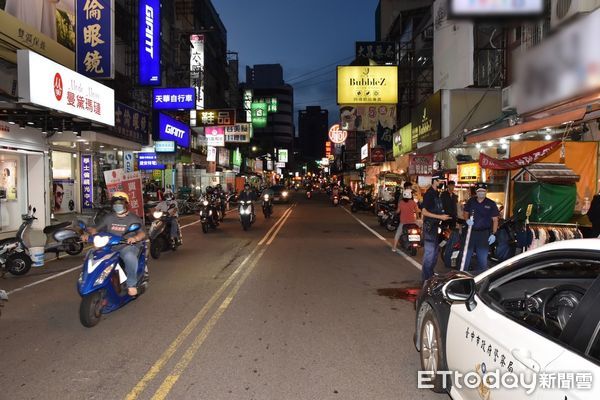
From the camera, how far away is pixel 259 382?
4.58 m

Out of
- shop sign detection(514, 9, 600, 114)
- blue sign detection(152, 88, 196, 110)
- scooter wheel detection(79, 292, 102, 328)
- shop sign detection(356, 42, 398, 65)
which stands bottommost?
scooter wheel detection(79, 292, 102, 328)

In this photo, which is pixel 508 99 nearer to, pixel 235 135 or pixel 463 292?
pixel 463 292

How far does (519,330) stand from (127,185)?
1238cm

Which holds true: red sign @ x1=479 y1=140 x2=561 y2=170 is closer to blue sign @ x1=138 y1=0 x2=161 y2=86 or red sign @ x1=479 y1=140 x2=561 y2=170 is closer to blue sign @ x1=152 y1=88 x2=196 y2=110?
blue sign @ x1=138 y1=0 x2=161 y2=86

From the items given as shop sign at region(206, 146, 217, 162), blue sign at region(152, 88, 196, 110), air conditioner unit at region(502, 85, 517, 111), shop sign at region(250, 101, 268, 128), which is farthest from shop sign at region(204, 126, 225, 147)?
air conditioner unit at region(502, 85, 517, 111)

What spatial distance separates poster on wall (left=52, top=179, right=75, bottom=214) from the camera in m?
21.1

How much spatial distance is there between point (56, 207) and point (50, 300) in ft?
49.2

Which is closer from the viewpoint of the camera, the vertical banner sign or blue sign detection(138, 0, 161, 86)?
blue sign detection(138, 0, 161, 86)

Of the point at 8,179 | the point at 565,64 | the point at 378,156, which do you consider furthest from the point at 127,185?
the point at 378,156

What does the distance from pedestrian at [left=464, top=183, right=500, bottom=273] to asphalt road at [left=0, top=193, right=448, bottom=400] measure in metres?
1.38

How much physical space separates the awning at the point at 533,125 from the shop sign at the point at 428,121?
8950 mm

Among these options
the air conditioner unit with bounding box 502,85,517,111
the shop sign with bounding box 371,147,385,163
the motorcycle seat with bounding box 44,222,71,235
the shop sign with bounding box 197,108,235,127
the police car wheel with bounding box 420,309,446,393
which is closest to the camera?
the police car wheel with bounding box 420,309,446,393

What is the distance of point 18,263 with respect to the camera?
9750 millimetres

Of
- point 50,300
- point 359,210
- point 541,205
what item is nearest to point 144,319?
point 50,300
